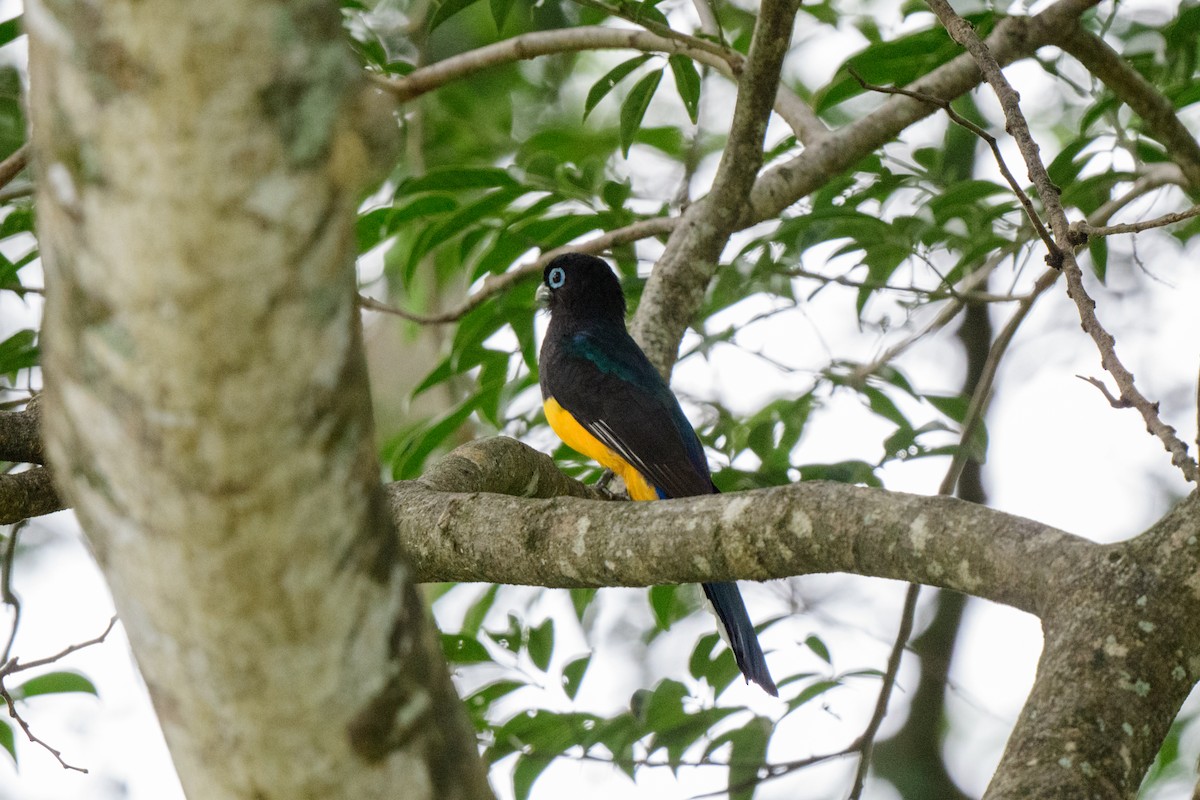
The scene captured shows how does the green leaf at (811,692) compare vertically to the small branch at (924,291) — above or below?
below

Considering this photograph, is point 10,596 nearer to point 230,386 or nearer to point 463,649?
point 463,649

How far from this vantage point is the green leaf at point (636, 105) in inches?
159

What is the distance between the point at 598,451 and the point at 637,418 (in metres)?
0.19

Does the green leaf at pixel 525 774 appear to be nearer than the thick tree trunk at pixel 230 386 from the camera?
No

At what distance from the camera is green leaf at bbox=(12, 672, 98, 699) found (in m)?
3.70

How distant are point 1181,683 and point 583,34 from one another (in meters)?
3.06

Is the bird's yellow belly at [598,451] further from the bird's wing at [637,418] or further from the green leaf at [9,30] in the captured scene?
the green leaf at [9,30]

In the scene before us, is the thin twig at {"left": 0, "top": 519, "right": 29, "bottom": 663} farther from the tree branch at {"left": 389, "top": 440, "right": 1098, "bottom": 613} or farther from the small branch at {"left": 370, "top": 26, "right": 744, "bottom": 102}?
the small branch at {"left": 370, "top": 26, "right": 744, "bottom": 102}

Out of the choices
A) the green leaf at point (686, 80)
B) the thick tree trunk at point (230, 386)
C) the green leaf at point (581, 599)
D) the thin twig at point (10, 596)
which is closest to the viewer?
the thick tree trunk at point (230, 386)

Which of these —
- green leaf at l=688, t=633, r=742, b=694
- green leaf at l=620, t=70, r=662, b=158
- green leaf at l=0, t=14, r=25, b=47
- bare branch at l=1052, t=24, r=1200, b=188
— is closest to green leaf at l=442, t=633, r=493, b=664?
green leaf at l=688, t=633, r=742, b=694

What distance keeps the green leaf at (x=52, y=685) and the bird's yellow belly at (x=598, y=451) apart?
1.88 m

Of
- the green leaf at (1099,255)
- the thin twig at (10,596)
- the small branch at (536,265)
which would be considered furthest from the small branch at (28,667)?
the green leaf at (1099,255)

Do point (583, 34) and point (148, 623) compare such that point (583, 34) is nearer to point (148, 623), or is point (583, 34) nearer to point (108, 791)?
point (148, 623)

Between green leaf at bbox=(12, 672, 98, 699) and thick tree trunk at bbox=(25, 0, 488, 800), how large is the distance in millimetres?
2698
